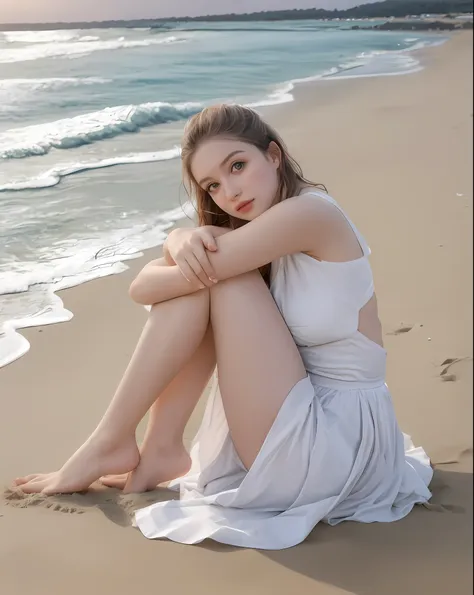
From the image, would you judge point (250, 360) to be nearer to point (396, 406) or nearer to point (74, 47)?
point (396, 406)

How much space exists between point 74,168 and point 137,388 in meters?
3.41

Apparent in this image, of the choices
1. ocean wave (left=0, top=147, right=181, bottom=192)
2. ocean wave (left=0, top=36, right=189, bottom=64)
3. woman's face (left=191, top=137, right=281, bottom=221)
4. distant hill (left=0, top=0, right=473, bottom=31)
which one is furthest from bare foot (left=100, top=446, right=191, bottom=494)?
distant hill (left=0, top=0, right=473, bottom=31)

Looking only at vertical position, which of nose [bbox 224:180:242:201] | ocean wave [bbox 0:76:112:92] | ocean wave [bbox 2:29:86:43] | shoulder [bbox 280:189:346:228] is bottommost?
ocean wave [bbox 0:76:112:92]

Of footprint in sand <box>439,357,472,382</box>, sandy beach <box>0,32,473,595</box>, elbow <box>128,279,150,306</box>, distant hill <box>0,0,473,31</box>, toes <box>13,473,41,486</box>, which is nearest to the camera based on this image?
sandy beach <box>0,32,473,595</box>

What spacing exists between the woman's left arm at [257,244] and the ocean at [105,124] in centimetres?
110

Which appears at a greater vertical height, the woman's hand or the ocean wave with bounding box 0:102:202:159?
the woman's hand

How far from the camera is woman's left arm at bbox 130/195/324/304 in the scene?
1729 millimetres

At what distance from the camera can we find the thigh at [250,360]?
169 cm

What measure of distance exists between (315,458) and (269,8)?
8.85 m

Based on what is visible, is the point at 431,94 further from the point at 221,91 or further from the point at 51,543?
the point at 51,543

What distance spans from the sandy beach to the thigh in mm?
257

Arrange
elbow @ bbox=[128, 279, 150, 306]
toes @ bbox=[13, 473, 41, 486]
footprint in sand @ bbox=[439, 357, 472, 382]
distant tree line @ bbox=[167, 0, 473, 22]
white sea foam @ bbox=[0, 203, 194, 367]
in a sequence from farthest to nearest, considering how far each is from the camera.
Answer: distant tree line @ bbox=[167, 0, 473, 22] → white sea foam @ bbox=[0, 203, 194, 367] → footprint in sand @ bbox=[439, 357, 472, 382] → toes @ bbox=[13, 473, 41, 486] → elbow @ bbox=[128, 279, 150, 306]

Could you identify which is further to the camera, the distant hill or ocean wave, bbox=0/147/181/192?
the distant hill

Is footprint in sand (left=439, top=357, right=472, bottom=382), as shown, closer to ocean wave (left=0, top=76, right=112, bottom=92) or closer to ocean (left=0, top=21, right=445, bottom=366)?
ocean (left=0, top=21, right=445, bottom=366)
